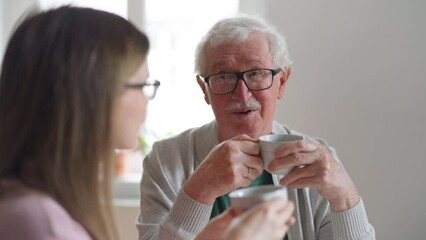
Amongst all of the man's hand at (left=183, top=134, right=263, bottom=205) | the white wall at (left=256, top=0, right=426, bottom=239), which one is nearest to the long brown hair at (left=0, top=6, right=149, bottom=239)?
the man's hand at (left=183, top=134, right=263, bottom=205)

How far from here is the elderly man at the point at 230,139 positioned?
53.2 inches

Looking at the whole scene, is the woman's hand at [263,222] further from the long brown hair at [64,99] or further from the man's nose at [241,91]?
the man's nose at [241,91]

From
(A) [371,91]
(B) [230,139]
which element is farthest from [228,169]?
(A) [371,91]

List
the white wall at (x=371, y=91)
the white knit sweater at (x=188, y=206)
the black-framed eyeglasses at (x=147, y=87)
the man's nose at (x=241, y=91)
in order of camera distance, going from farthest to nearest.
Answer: the white wall at (x=371, y=91) < the man's nose at (x=241, y=91) < the white knit sweater at (x=188, y=206) < the black-framed eyeglasses at (x=147, y=87)

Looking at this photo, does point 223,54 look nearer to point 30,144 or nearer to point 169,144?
point 169,144

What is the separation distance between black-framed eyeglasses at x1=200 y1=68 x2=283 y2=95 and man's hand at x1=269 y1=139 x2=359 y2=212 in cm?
34

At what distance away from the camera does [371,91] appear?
6.54 ft

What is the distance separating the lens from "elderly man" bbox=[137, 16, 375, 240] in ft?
4.44

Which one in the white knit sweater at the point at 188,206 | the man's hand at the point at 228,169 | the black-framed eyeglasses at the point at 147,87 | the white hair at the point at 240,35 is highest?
the white hair at the point at 240,35

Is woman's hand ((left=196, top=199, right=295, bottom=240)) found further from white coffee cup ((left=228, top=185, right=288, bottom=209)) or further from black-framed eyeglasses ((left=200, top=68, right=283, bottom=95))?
black-framed eyeglasses ((left=200, top=68, right=283, bottom=95))

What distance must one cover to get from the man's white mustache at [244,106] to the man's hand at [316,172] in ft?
0.99

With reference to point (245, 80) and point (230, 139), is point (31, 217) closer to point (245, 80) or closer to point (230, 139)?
point (230, 139)

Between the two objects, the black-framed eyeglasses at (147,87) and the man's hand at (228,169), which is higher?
the black-framed eyeglasses at (147,87)

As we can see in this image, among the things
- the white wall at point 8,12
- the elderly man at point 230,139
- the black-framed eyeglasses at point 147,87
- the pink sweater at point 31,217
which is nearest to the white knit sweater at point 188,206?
the elderly man at point 230,139
